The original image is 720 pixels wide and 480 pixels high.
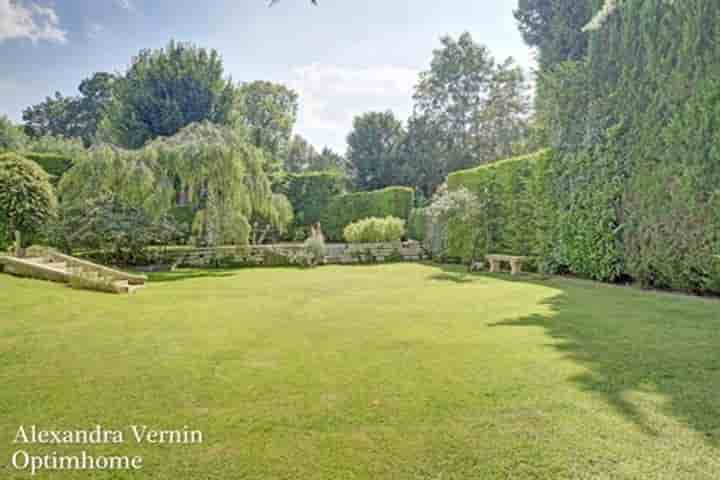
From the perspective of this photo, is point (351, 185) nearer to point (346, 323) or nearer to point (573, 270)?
point (573, 270)

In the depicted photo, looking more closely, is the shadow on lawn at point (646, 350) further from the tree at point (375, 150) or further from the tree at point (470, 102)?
the tree at point (470, 102)

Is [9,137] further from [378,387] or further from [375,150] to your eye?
[378,387]

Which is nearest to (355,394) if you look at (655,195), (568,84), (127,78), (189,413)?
(189,413)

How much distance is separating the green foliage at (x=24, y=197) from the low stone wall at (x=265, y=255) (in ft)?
9.12

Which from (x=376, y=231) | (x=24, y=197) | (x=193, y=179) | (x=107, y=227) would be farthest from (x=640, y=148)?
(x=24, y=197)

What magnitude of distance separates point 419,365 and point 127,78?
21.8 m

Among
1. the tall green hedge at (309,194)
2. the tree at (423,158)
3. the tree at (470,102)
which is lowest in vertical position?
the tall green hedge at (309,194)

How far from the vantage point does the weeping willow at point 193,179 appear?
10.3 meters

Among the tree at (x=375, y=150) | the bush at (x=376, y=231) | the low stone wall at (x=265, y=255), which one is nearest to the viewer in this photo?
the low stone wall at (x=265, y=255)

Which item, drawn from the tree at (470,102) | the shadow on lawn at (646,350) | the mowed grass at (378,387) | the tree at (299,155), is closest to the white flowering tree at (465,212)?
the shadow on lawn at (646,350)

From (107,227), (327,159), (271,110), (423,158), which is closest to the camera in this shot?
(107,227)

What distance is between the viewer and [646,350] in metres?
3.42

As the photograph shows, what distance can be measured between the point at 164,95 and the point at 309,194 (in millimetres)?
7823

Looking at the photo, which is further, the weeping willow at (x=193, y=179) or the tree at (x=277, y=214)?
the tree at (x=277, y=214)
